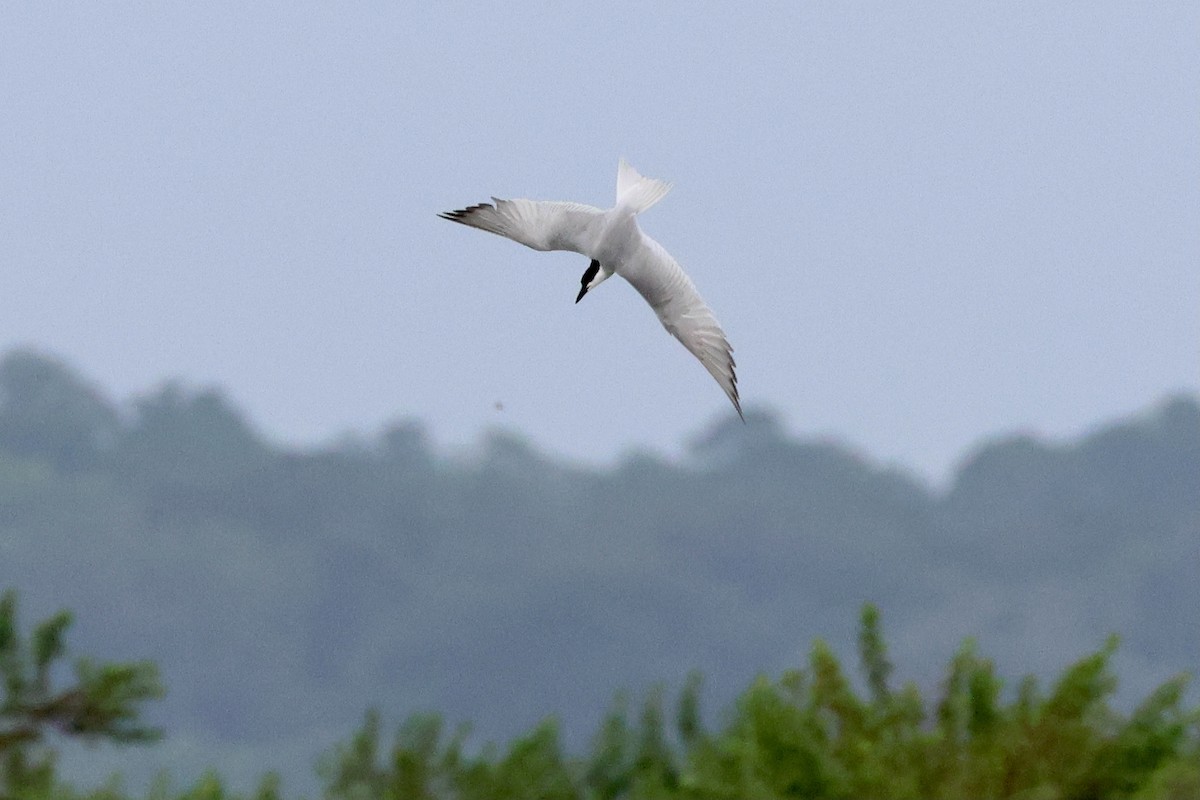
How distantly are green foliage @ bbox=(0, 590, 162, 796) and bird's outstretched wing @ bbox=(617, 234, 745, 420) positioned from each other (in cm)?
388

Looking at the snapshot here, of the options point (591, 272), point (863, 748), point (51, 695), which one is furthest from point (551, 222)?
point (51, 695)

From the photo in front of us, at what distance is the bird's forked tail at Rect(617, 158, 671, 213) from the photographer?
29.8 feet

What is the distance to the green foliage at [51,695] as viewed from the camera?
1048cm

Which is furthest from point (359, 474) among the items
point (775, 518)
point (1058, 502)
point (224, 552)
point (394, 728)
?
point (394, 728)

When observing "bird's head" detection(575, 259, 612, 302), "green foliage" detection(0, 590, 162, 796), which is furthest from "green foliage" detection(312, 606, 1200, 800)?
"bird's head" detection(575, 259, 612, 302)

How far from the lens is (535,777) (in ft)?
32.2

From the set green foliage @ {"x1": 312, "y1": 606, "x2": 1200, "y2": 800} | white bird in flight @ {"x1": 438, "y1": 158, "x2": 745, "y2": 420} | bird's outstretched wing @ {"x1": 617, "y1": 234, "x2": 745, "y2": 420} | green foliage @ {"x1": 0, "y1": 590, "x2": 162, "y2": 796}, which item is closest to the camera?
green foliage @ {"x1": 312, "y1": 606, "x2": 1200, "y2": 800}

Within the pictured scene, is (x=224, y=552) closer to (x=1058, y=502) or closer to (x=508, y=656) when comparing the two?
(x=508, y=656)

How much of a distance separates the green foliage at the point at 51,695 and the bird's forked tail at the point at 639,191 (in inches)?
163

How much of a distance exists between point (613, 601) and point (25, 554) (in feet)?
102

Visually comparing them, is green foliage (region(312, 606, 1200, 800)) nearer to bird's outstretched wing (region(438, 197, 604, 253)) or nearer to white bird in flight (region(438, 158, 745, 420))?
white bird in flight (region(438, 158, 745, 420))

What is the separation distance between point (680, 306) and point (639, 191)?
66 centimetres

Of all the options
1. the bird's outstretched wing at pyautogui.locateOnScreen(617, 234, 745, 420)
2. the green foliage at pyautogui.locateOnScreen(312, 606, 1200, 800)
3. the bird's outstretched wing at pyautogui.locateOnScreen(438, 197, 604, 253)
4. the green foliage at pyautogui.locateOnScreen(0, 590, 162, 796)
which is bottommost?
the green foliage at pyautogui.locateOnScreen(312, 606, 1200, 800)

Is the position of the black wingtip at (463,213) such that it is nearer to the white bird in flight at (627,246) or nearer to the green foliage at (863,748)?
the white bird in flight at (627,246)
